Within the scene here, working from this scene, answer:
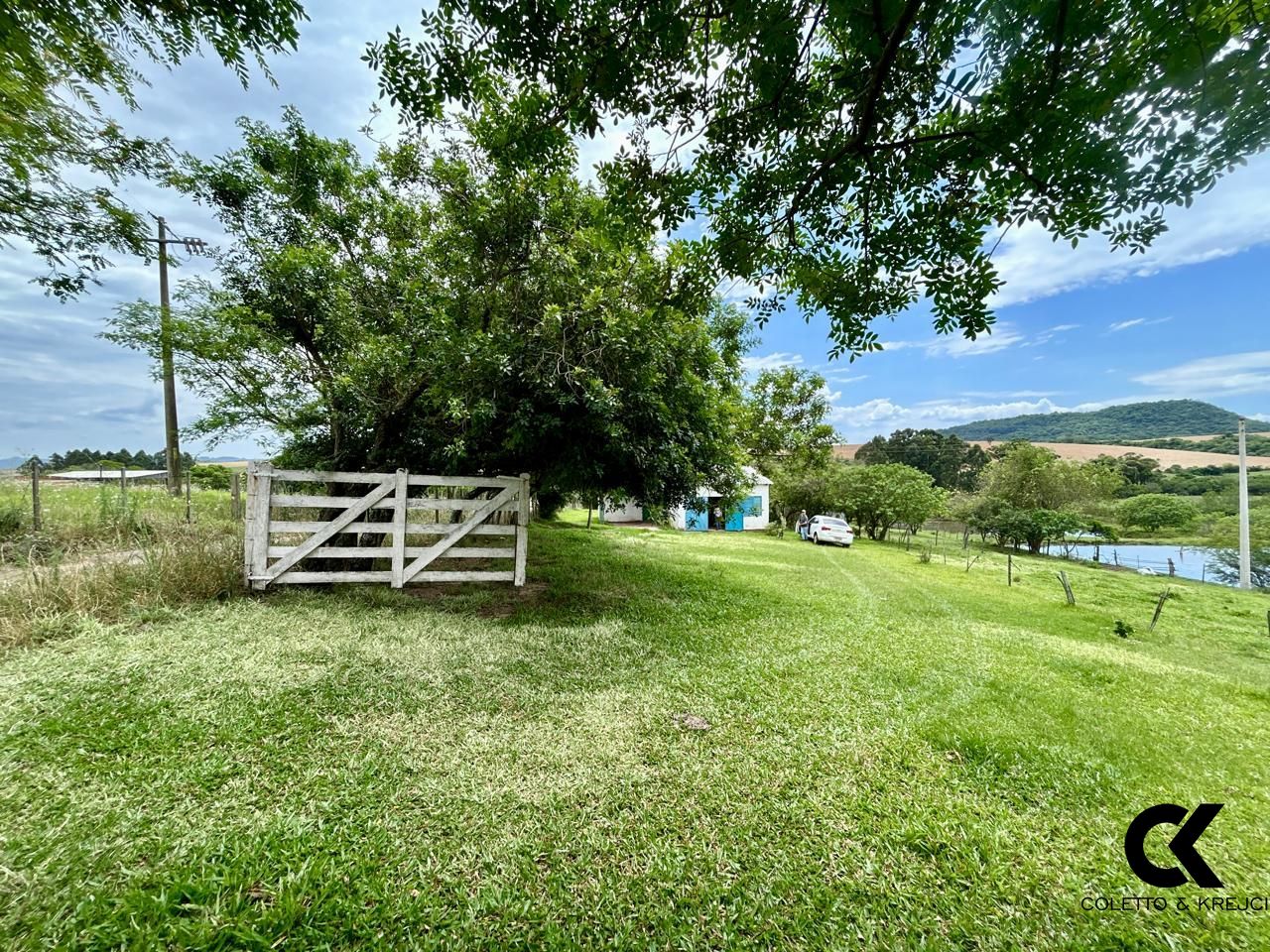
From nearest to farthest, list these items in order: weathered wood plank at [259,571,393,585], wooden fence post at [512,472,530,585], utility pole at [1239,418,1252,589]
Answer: weathered wood plank at [259,571,393,585]
wooden fence post at [512,472,530,585]
utility pole at [1239,418,1252,589]

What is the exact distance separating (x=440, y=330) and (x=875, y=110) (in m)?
5.16

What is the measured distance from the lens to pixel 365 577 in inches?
227

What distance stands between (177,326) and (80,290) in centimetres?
181

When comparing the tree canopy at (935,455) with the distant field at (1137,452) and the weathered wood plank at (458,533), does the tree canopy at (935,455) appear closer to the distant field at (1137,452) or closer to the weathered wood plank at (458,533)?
the distant field at (1137,452)

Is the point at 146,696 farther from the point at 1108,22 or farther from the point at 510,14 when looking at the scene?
the point at 1108,22

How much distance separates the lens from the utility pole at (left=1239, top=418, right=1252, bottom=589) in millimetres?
14234

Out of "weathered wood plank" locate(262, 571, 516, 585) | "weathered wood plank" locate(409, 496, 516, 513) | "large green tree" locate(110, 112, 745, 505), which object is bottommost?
"weathered wood plank" locate(262, 571, 516, 585)

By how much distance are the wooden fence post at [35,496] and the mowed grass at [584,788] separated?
5.17 metres

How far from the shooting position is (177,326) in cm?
670

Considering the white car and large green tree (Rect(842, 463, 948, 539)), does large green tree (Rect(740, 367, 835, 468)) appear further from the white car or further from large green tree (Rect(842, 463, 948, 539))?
large green tree (Rect(842, 463, 948, 539))

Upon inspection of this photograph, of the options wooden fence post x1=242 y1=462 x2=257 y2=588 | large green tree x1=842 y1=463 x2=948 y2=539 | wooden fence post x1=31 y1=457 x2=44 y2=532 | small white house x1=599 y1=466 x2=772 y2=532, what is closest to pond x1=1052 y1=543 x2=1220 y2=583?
large green tree x1=842 y1=463 x2=948 y2=539

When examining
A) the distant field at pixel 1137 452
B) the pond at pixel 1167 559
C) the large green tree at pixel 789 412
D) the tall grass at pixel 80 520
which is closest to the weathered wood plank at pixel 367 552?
the tall grass at pixel 80 520

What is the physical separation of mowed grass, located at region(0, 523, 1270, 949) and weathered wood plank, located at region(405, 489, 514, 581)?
38.9 inches

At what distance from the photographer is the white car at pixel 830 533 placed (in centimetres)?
1950
